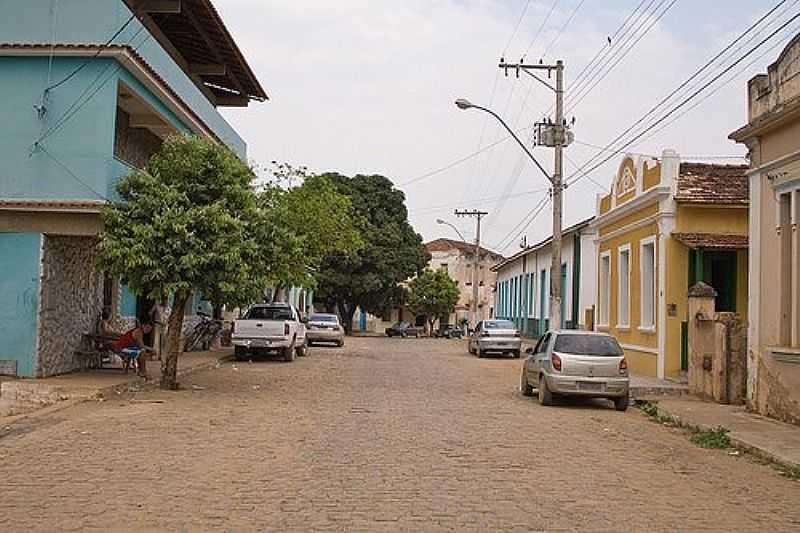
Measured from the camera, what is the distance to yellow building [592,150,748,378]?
23062mm

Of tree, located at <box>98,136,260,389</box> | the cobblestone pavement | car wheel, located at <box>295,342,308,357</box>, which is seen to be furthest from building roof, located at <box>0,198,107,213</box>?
car wheel, located at <box>295,342,308,357</box>

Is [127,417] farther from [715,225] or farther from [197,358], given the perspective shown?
[715,225]

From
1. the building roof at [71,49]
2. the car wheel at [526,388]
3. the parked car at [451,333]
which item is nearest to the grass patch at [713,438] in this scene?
the car wheel at [526,388]

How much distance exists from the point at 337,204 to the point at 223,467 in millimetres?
27650

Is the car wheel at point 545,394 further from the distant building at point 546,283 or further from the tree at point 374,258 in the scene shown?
the tree at point 374,258

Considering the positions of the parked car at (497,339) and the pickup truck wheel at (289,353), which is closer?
the pickup truck wheel at (289,353)

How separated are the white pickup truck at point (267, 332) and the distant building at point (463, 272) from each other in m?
57.8

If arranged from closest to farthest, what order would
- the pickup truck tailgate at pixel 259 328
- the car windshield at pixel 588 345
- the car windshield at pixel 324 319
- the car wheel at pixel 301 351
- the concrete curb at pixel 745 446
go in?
the concrete curb at pixel 745 446, the car windshield at pixel 588 345, the pickup truck tailgate at pixel 259 328, the car wheel at pixel 301 351, the car windshield at pixel 324 319

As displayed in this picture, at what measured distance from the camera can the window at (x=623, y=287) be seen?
2733cm

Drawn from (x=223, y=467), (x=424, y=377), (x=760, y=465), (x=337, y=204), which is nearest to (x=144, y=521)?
(x=223, y=467)

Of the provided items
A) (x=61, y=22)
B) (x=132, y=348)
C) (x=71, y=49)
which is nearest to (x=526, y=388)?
(x=132, y=348)

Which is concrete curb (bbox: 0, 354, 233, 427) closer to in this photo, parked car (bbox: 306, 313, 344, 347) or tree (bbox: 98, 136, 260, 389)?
tree (bbox: 98, 136, 260, 389)

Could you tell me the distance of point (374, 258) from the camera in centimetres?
6112

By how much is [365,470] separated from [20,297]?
35.7 ft
